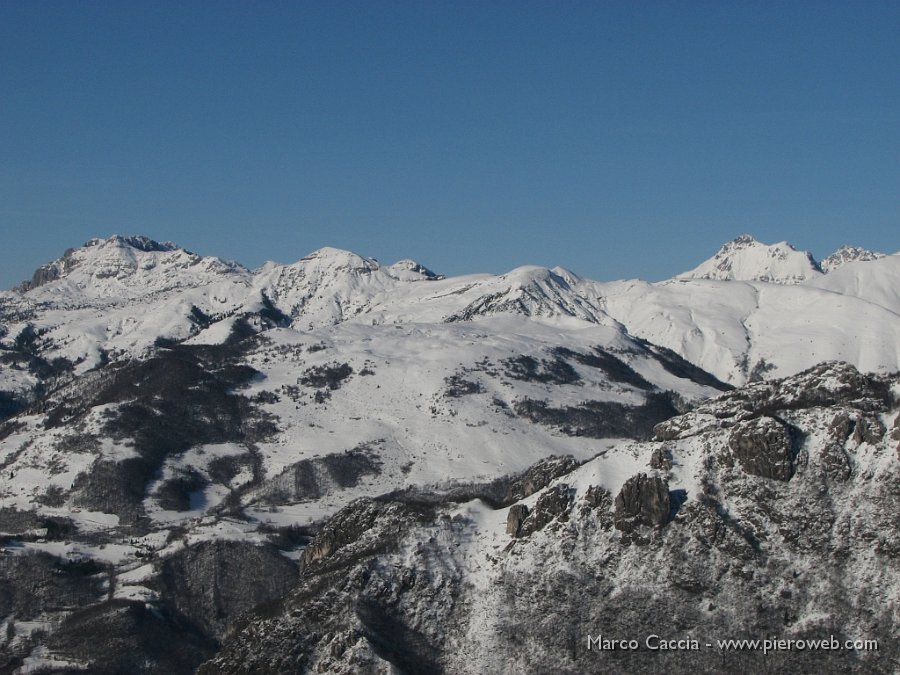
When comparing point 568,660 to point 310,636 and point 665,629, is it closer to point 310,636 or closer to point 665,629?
point 665,629

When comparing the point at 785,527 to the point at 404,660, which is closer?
the point at 404,660

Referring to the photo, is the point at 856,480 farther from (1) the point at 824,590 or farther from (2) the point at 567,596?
(2) the point at 567,596

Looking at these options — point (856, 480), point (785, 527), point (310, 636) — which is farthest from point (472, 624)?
point (856, 480)

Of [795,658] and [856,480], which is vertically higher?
[856,480]

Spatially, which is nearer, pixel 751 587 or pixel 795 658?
pixel 795 658

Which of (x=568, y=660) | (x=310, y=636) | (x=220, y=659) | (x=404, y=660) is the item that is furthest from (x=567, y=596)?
(x=220, y=659)

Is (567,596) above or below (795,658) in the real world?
above

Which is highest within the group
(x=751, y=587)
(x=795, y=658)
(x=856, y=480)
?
(x=856, y=480)
